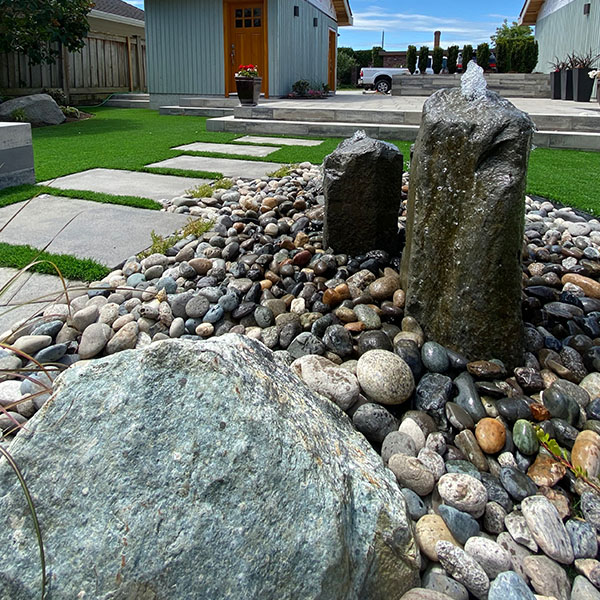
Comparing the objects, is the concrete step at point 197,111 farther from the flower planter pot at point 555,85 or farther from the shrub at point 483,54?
the shrub at point 483,54

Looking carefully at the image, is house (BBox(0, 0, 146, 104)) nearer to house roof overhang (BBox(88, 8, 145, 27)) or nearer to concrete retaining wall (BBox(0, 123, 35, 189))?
house roof overhang (BBox(88, 8, 145, 27))

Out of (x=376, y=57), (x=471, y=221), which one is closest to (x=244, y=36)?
(x=471, y=221)

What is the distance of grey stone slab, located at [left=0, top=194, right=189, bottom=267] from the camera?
3.45 metres

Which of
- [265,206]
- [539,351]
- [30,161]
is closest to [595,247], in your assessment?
[539,351]

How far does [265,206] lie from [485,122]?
2.18 meters

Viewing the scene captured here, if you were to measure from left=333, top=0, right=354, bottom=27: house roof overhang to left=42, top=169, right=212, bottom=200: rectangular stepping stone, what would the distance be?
16.8 m

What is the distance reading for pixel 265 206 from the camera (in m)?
4.07

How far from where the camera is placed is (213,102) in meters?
12.6

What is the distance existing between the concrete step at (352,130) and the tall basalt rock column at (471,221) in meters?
5.80

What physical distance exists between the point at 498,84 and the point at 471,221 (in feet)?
54.4

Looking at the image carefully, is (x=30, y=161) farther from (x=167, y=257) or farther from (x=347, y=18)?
(x=347, y=18)

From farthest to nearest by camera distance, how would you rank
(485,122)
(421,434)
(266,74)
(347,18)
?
1. (347,18)
2. (266,74)
3. (485,122)
4. (421,434)

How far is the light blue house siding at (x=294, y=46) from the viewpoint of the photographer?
13.3 m

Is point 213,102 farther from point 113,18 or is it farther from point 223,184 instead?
point 223,184
